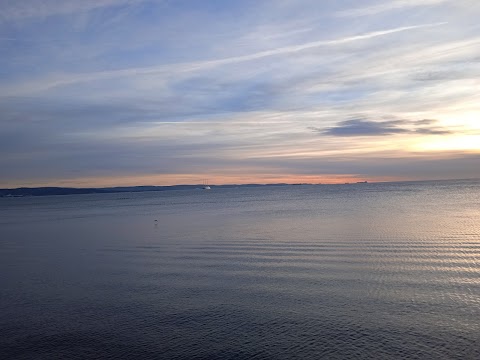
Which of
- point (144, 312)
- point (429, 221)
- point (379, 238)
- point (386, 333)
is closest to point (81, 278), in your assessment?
point (144, 312)

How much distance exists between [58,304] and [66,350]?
4.66 metres

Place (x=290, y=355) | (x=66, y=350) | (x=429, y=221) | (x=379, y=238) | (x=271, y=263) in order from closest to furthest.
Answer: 1. (x=290, y=355)
2. (x=66, y=350)
3. (x=271, y=263)
4. (x=379, y=238)
5. (x=429, y=221)

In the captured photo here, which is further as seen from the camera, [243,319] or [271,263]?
[271,263]

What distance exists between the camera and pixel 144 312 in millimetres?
14594

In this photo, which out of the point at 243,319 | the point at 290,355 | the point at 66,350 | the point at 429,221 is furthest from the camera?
the point at 429,221

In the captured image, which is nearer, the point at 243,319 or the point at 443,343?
the point at 443,343

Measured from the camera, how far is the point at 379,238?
2866cm

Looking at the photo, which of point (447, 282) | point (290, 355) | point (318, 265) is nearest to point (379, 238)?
point (318, 265)

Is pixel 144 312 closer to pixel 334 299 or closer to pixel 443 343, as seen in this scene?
→ pixel 334 299

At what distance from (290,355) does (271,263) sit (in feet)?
35.2

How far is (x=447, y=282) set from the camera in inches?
661

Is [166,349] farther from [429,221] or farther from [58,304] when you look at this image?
[429,221]

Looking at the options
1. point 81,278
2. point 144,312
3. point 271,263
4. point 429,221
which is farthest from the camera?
point 429,221

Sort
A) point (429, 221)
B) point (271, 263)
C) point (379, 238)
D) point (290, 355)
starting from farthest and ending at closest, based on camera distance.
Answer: point (429, 221)
point (379, 238)
point (271, 263)
point (290, 355)
